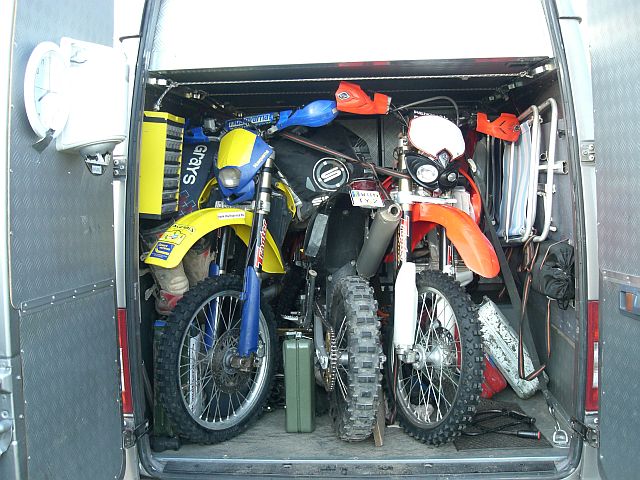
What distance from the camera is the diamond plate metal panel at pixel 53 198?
1710 millimetres

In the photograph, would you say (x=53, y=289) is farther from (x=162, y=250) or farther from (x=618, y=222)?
(x=618, y=222)

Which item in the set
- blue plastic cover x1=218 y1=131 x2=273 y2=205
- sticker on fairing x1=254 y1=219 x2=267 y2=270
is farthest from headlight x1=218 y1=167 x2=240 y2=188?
sticker on fairing x1=254 y1=219 x2=267 y2=270

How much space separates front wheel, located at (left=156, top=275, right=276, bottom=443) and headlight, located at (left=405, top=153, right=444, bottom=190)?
1076 millimetres

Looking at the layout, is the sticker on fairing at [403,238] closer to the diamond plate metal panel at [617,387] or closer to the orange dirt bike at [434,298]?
the orange dirt bike at [434,298]

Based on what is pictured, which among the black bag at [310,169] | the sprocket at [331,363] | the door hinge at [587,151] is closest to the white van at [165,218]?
the door hinge at [587,151]

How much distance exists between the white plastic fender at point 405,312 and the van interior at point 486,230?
492 millimetres

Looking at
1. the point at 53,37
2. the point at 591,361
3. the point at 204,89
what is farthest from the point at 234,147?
the point at 591,361

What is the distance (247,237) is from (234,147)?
1.69 feet

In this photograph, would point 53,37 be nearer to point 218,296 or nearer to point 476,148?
point 218,296

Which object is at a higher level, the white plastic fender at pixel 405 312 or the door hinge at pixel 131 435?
the white plastic fender at pixel 405 312

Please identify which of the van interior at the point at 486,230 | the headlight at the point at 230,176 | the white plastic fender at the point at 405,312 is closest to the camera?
the van interior at the point at 486,230

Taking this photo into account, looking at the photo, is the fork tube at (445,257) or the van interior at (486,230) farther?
the fork tube at (445,257)

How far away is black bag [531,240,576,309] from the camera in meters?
2.69

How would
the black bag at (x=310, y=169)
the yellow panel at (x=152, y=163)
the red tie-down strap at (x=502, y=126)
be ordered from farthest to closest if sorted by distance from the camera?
1. the black bag at (x=310, y=169)
2. the red tie-down strap at (x=502, y=126)
3. the yellow panel at (x=152, y=163)
